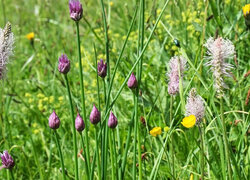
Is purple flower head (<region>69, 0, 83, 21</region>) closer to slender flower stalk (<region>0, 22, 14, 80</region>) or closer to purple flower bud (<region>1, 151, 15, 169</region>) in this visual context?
slender flower stalk (<region>0, 22, 14, 80</region>)

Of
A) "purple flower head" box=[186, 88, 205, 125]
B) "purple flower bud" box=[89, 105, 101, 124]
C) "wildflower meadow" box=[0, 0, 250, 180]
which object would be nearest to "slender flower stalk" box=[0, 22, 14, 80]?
"wildflower meadow" box=[0, 0, 250, 180]

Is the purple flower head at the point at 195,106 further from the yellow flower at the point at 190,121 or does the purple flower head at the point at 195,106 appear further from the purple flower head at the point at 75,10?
the purple flower head at the point at 75,10

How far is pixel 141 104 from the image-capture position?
177 centimetres

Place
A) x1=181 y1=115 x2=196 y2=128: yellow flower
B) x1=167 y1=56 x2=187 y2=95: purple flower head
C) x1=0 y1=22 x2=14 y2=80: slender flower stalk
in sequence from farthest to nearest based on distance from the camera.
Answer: x1=167 y1=56 x2=187 y2=95: purple flower head, x1=181 y1=115 x2=196 y2=128: yellow flower, x1=0 y1=22 x2=14 y2=80: slender flower stalk

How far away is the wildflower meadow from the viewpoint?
0.96 m

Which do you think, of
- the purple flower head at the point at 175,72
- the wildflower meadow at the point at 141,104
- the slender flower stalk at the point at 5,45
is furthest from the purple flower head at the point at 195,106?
the slender flower stalk at the point at 5,45

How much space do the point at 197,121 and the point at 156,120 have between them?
0.77 metres

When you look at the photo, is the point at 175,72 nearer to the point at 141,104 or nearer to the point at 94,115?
the point at 94,115

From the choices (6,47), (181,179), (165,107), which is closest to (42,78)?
(165,107)

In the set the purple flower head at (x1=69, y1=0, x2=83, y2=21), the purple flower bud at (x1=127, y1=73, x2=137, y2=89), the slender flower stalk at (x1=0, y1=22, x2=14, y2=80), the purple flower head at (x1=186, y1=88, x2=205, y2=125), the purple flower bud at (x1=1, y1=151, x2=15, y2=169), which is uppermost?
the purple flower head at (x1=69, y1=0, x2=83, y2=21)

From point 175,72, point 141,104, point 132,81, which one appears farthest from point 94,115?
point 141,104

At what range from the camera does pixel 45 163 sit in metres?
1.86

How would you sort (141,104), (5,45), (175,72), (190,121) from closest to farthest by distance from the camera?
1. (5,45)
2. (190,121)
3. (175,72)
4. (141,104)

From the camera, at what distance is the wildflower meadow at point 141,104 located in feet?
3.16
